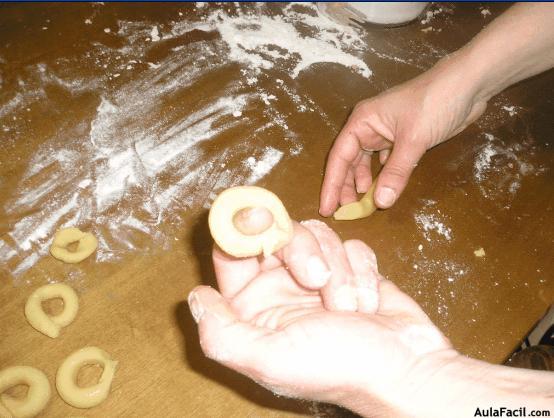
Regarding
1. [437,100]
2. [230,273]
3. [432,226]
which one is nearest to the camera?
[230,273]

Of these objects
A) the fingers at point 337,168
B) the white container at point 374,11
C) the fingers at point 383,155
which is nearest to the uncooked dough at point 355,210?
the fingers at point 337,168

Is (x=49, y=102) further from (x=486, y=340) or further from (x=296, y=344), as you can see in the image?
(x=486, y=340)

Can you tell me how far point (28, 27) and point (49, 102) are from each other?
19.6 inches

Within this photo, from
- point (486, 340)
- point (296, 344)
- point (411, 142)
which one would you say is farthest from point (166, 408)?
point (411, 142)

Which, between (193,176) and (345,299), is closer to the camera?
(345,299)

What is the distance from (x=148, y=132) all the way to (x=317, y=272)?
1103 millimetres

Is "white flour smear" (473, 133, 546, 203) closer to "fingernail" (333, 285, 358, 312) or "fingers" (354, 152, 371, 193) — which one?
"fingers" (354, 152, 371, 193)

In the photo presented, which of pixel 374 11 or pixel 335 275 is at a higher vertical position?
pixel 374 11

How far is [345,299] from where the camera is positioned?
0.85 meters

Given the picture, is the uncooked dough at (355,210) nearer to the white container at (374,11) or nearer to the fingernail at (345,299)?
the fingernail at (345,299)

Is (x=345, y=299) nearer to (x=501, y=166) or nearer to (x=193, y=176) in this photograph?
(x=193, y=176)

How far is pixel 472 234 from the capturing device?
5.35 feet

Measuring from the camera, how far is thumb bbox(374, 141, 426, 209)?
1440mm

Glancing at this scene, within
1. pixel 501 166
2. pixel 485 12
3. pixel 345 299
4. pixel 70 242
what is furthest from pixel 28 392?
pixel 485 12
